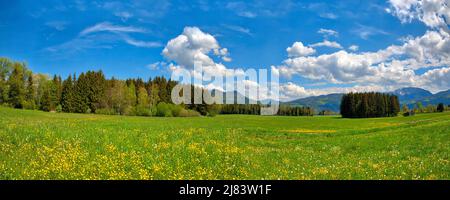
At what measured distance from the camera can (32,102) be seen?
10794 centimetres

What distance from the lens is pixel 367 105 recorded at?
150 m

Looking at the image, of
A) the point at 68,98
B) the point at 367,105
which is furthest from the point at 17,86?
the point at 367,105

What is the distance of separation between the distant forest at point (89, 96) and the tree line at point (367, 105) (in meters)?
60.3

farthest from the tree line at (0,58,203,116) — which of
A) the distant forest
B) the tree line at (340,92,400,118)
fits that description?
the tree line at (340,92,400,118)

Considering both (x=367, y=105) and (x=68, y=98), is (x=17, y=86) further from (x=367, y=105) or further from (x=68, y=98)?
(x=367, y=105)

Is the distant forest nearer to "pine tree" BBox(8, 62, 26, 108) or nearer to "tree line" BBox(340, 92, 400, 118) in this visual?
"pine tree" BBox(8, 62, 26, 108)

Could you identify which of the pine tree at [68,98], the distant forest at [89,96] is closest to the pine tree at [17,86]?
the distant forest at [89,96]

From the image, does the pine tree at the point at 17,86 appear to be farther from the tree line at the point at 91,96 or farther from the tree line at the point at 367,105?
the tree line at the point at 367,105

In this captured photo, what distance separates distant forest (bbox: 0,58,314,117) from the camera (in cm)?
10294

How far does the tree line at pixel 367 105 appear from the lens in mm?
151375

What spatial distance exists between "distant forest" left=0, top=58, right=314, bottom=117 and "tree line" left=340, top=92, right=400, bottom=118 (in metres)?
60.3

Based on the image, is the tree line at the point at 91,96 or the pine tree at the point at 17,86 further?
the tree line at the point at 91,96

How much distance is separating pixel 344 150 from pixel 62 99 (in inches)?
4517

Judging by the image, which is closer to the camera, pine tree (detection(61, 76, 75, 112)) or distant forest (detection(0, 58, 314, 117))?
distant forest (detection(0, 58, 314, 117))
